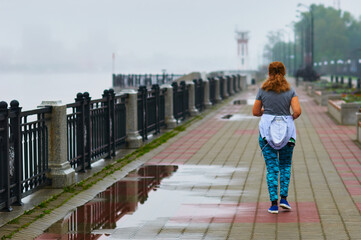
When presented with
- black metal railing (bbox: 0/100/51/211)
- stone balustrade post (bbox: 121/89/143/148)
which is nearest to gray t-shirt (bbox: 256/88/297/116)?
black metal railing (bbox: 0/100/51/211)

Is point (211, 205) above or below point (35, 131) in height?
below

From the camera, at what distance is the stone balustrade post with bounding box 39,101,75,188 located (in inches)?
421

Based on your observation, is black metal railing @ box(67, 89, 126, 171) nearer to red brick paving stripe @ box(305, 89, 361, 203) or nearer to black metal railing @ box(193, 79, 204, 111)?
red brick paving stripe @ box(305, 89, 361, 203)

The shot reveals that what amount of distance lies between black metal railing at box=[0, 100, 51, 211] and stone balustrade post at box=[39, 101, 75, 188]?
0.13 metres

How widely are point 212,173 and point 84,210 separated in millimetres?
3312

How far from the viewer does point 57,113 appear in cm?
1070

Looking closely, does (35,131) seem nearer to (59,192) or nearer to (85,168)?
(59,192)

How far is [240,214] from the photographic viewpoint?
868cm

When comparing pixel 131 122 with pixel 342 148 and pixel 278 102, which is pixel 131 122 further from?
pixel 278 102

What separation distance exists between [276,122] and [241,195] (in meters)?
1.63

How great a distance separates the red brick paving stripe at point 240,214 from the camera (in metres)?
8.34

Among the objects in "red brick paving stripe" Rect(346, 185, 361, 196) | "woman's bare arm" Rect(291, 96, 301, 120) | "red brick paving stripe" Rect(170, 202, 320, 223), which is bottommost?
"red brick paving stripe" Rect(170, 202, 320, 223)

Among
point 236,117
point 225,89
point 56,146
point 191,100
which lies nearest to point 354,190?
point 56,146

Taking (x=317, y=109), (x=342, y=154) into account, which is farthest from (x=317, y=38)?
(x=342, y=154)
